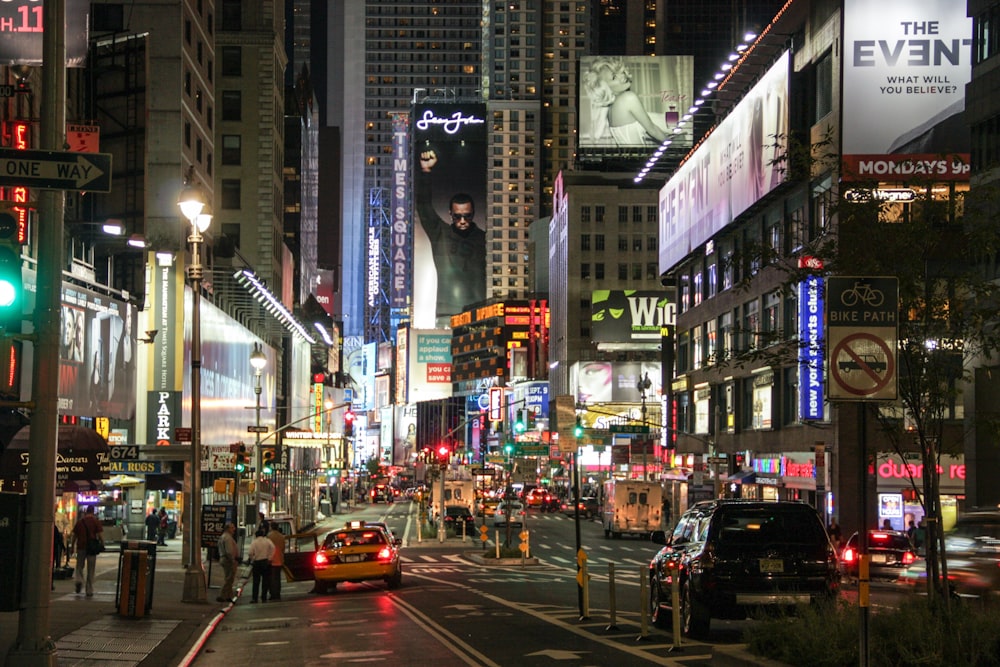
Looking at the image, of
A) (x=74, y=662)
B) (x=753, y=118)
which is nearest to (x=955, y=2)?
(x=753, y=118)

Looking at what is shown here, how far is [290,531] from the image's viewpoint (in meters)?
45.3

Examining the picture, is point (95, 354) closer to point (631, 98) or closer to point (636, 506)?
point (636, 506)

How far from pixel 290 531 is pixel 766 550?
28968 millimetres

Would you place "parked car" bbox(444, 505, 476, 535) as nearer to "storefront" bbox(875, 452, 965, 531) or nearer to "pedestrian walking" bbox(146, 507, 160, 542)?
"pedestrian walking" bbox(146, 507, 160, 542)

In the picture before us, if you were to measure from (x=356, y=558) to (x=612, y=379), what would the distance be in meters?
123

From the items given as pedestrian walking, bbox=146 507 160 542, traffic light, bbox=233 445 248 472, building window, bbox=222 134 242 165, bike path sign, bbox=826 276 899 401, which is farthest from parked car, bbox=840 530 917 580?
building window, bbox=222 134 242 165

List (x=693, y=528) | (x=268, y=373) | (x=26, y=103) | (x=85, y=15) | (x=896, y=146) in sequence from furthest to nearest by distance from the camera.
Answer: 1. (x=268, y=373)
2. (x=896, y=146)
3. (x=26, y=103)
4. (x=85, y=15)
5. (x=693, y=528)

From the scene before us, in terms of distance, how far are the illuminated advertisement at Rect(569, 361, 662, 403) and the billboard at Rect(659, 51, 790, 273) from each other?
58.2 m

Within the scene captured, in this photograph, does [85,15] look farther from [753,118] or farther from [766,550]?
[753,118]

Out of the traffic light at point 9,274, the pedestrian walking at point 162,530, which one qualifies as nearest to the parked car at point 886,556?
the pedestrian walking at point 162,530

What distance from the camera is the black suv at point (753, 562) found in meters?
18.5

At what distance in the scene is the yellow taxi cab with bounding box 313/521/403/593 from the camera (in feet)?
105

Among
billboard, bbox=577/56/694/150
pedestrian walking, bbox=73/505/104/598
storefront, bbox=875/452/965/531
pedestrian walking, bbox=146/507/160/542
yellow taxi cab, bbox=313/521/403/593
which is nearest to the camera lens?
pedestrian walking, bbox=73/505/104/598

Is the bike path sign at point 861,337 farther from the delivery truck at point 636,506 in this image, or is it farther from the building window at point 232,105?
the building window at point 232,105
